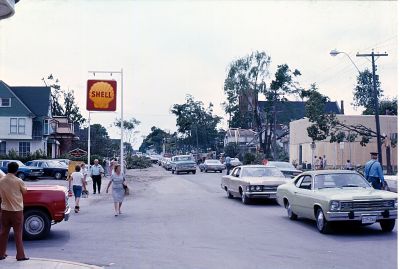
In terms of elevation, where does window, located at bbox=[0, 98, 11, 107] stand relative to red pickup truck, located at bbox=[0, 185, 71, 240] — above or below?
above

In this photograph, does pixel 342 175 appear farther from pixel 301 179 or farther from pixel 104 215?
pixel 104 215

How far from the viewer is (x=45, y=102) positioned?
6381 centimetres

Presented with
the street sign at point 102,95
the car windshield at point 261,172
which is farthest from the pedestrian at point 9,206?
the street sign at point 102,95

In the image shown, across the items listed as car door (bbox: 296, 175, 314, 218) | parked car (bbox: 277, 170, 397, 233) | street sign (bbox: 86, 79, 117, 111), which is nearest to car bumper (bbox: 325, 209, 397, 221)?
parked car (bbox: 277, 170, 397, 233)

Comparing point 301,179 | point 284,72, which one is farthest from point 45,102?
point 301,179

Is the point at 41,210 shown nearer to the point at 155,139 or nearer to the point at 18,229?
the point at 18,229

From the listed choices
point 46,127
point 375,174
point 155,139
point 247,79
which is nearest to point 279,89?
point 247,79

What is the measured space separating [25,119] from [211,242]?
54.7 meters

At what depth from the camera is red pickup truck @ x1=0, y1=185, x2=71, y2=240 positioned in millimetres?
11547

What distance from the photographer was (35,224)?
11617 millimetres

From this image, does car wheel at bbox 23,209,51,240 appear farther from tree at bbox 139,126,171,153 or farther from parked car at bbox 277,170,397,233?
tree at bbox 139,126,171,153

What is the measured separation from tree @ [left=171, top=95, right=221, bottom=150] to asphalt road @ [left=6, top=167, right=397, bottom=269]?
86.3m

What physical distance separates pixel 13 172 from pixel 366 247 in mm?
6535

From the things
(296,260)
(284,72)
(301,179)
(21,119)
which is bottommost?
(296,260)
